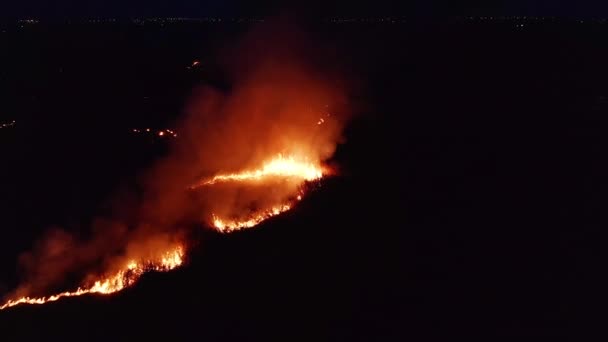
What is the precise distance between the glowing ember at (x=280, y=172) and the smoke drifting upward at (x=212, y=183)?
0.02 metres

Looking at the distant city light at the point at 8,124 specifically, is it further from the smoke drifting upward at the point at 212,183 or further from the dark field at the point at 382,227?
the smoke drifting upward at the point at 212,183

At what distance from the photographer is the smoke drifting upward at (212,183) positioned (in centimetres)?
805

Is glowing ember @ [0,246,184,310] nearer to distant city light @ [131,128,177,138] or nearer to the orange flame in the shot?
the orange flame

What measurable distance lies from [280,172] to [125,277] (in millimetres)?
4607

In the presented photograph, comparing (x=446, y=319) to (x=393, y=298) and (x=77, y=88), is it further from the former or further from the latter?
(x=77, y=88)

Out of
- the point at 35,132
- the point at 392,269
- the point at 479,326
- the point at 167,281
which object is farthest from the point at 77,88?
the point at 479,326

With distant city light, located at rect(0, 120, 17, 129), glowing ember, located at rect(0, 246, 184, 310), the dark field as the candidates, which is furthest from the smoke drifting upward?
distant city light, located at rect(0, 120, 17, 129)

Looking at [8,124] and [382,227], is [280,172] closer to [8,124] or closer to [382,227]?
[382,227]

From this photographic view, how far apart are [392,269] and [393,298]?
0.67 metres

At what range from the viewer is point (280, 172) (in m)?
11.3

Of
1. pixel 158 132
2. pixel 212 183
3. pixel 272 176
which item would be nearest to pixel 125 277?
pixel 212 183

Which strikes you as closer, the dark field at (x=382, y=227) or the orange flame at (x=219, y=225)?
the dark field at (x=382, y=227)

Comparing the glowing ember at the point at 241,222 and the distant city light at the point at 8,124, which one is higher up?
the glowing ember at the point at 241,222

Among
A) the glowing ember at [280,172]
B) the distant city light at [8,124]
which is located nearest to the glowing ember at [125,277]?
the glowing ember at [280,172]
